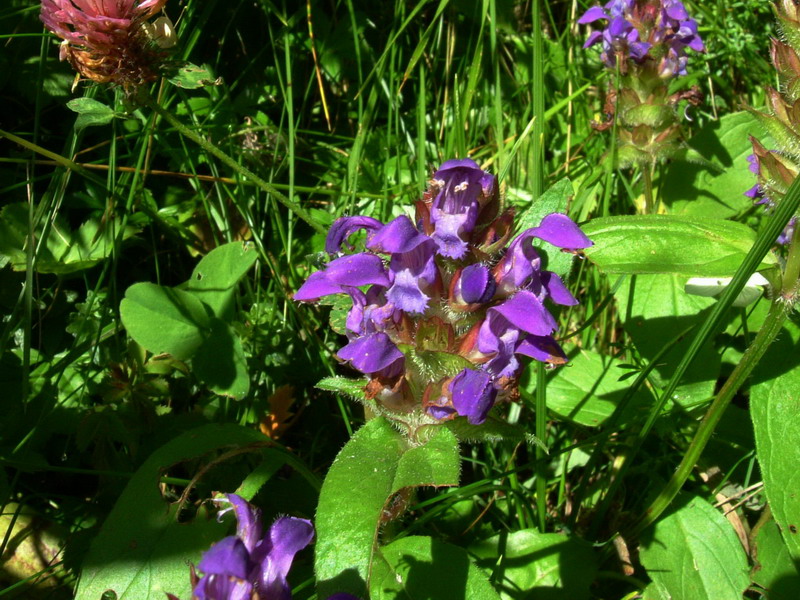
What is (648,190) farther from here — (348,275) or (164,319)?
(164,319)

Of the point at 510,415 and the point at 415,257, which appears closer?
the point at 415,257

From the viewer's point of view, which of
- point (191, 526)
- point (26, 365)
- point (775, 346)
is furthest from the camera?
point (775, 346)

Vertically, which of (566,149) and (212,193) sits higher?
(566,149)

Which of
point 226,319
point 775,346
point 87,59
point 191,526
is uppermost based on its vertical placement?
point 87,59

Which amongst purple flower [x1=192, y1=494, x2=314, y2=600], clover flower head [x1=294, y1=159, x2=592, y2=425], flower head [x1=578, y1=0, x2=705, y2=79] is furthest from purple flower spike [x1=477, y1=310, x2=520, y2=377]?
flower head [x1=578, y1=0, x2=705, y2=79]

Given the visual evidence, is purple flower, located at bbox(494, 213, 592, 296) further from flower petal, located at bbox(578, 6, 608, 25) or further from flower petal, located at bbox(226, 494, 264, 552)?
flower petal, located at bbox(578, 6, 608, 25)

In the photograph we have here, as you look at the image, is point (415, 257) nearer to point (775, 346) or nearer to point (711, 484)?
point (775, 346)

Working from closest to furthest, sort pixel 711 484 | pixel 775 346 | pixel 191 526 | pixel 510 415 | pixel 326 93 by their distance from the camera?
pixel 191 526, pixel 775 346, pixel 711 484, pixel 510 415, pixel 326 93

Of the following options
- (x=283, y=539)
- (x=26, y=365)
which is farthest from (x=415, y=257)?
(x=26, y=365)
